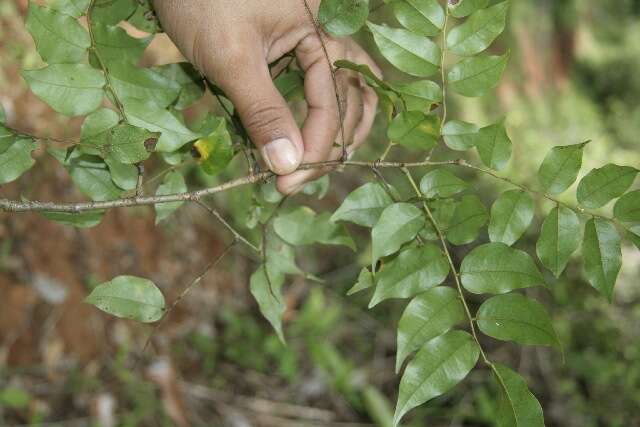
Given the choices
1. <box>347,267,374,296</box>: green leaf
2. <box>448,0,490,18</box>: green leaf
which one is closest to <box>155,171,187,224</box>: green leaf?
<box>347,267,374,296</box>: green leaf

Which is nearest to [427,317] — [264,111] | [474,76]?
[474,76]

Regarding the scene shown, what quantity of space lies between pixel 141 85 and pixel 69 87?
14 centimetres

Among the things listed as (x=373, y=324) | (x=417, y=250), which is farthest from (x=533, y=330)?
(x=373, y=324)

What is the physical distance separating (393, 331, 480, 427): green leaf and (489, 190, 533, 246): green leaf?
201mm

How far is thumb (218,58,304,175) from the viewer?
134 centimetres

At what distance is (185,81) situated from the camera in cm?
136

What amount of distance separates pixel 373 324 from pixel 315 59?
228 centimetres

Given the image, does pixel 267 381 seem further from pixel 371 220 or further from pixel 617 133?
pixel 617 133

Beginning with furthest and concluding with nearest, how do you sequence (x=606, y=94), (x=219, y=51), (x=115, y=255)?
1. (x=606, y=94)
2. (x=115, y=255)
3. (x=219, y=51)

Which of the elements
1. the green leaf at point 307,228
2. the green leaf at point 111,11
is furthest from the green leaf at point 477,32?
the green leaf at point 111,11

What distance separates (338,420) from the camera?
299 centimetres

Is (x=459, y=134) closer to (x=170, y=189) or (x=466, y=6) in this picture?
(x=466, y=6)

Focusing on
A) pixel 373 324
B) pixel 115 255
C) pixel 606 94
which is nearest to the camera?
pixel 115 255

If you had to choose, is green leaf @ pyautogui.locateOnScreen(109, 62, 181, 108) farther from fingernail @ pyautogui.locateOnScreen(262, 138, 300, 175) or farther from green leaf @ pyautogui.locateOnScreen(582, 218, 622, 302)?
green leaf @ pyautogui.locateOnScreen(582, 218, 622, 302)
